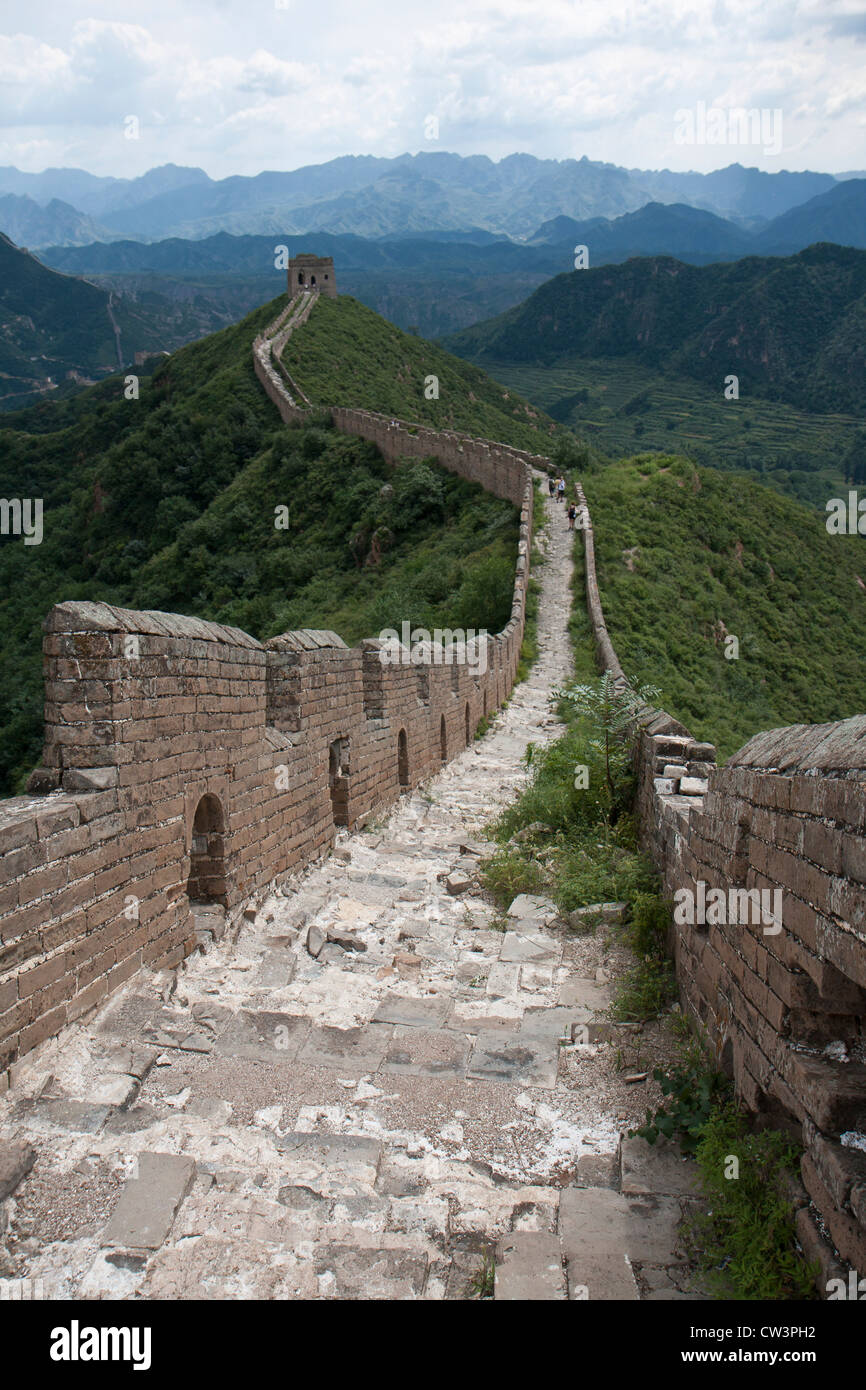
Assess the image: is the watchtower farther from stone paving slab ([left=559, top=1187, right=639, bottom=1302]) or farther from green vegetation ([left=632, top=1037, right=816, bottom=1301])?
stone paving slab ([left=559, top=1187, right=639, bottom=1302])

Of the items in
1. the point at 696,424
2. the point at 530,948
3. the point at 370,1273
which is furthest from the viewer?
the point at 696,424

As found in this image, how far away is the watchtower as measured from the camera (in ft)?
223

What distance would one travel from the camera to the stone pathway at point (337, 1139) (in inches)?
121

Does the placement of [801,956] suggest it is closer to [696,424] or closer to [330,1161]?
[330,1161]

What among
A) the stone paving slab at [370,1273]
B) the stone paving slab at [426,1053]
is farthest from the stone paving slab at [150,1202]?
the stone paving slab at [426,1053]

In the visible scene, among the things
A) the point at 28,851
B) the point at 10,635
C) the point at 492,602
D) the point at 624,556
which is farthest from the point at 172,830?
the point at 10,635

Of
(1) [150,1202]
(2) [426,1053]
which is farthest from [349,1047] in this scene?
(1) [150,1202]

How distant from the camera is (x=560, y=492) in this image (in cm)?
3047

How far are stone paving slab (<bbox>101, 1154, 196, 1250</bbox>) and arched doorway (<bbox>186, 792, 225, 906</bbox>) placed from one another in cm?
245

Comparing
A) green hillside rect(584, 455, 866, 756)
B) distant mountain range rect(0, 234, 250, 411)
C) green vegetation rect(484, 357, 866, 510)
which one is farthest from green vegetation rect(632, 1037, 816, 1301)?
distant mountain range rect(0, 234, 250, 411)

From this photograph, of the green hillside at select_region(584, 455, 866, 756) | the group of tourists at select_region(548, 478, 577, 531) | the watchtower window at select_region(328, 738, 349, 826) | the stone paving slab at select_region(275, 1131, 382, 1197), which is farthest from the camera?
the group of tourists at select_region(548, 478, 577, 531)

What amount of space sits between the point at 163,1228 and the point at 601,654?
1794cm

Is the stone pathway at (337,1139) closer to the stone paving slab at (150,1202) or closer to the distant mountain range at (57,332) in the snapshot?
the stone paving slab at (150,1202)

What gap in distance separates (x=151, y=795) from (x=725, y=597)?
2472 cm
